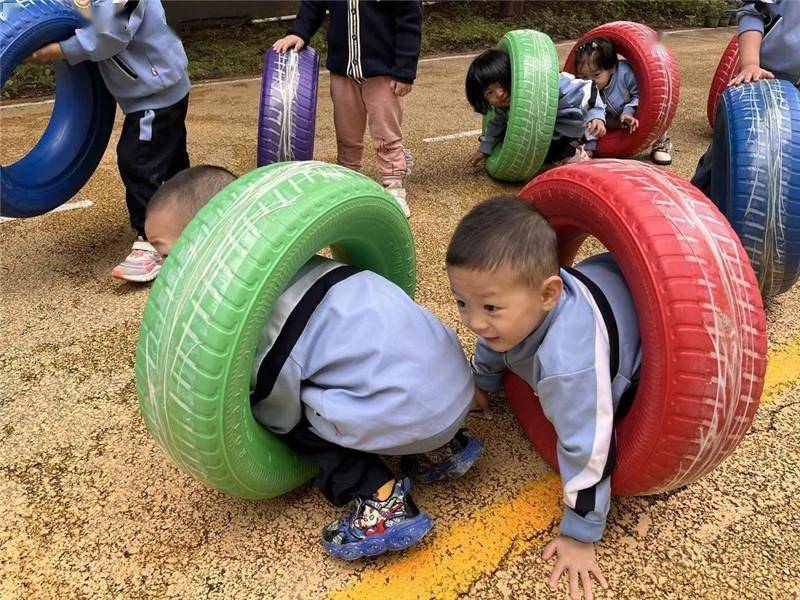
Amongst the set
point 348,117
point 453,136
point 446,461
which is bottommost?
point 453,136

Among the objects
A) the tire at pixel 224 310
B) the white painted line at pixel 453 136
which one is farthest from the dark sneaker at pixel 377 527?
the white painted line at pixel 453 136

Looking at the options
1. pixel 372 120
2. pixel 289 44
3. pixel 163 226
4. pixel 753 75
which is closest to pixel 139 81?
pixel 289 44

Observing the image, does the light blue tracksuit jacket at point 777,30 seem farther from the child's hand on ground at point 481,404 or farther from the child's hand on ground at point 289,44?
the child's hand on ground at point 481,404

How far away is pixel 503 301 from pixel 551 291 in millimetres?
142

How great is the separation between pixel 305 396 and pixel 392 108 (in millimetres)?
2693

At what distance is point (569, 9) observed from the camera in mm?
13453

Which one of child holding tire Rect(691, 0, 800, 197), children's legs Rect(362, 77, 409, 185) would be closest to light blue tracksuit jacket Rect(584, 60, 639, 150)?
child holding tire Rect(691, 0, 800, 197)

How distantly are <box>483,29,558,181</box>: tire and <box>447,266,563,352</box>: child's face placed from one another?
2.65 metres

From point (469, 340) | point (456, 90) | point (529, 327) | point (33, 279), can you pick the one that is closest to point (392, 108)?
point (469, 340)

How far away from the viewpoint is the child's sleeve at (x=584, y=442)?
1.66 metres

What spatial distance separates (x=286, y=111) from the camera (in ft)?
11.7

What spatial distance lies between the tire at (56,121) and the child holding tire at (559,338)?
2352 mm

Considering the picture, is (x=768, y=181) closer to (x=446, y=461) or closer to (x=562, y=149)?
(x=446, y=461)

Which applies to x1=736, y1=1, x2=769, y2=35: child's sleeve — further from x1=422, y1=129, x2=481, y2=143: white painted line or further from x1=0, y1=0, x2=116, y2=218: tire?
x1=0, y1=0, x2=116, y2=218: tire
